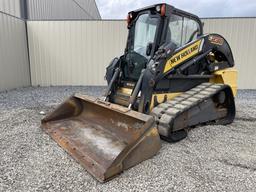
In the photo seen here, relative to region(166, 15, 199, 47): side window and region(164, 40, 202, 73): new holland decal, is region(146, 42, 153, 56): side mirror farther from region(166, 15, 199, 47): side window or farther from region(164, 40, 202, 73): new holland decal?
region(164, 40, 202, 73): new holland decal

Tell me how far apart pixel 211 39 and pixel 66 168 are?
3.55 meters

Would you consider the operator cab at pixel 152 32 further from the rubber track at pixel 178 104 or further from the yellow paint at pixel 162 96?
the rubber track at pixel 178 104

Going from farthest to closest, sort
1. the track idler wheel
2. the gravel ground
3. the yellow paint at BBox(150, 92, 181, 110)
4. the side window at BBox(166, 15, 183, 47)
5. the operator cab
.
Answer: the side window at BBox(166, 15, 183, 47), the operator cab, the yellow paint at BBox(150, 92, 181, 110), the track idler wheel, the gravel ground

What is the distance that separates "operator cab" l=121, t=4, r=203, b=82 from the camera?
3.60 metres

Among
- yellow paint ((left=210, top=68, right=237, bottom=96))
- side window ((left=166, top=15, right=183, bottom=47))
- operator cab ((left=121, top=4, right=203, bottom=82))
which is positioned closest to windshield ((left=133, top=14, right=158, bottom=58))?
operator cab ((left=121, top=4, right=203, bottom=82))

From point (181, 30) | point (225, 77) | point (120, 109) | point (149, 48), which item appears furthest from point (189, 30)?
point (120, 109)

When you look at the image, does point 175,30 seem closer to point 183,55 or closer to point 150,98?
point 183,55

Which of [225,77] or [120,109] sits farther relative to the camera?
[225,77]

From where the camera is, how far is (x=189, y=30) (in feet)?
13.6

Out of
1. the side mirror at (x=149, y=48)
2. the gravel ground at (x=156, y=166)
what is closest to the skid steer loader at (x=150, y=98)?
the side mirror at (x=149, y=48)

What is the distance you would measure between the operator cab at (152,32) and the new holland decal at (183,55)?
166mm

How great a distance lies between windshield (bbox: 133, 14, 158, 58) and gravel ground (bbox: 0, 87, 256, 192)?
6.07 feet

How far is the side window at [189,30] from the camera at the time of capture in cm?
404

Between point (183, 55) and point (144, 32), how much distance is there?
917 millimetres
